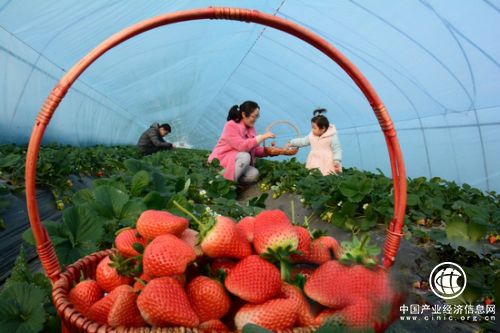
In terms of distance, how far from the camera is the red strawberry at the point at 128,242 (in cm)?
118

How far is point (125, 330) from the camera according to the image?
0.90m

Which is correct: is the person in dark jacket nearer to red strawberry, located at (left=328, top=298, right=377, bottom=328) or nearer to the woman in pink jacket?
the woman in pink jacket

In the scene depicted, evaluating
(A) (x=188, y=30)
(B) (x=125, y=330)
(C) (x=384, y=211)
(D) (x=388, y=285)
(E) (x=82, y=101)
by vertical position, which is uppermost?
(A) (x=188, y=30)

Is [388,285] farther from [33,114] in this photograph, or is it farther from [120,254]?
[33,114]

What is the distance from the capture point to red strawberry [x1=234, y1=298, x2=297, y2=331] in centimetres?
99

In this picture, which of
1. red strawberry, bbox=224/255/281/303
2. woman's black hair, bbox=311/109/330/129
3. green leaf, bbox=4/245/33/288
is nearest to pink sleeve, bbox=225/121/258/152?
woman's black hair, bbox=311/109/330/129

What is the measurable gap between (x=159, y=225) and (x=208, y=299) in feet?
0.82

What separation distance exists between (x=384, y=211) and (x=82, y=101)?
1106 centimetres

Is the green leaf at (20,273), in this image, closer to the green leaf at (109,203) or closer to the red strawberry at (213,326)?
the green leaf at (109,203)

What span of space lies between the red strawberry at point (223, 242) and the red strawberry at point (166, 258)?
0.06 m

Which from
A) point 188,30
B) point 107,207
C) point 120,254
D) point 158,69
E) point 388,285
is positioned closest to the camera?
point 388,285

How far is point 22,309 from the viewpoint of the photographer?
113 cm

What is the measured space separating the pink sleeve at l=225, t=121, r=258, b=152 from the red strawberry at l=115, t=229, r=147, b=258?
4.41 m

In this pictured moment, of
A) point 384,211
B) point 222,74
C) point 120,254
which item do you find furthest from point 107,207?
point 222,74
